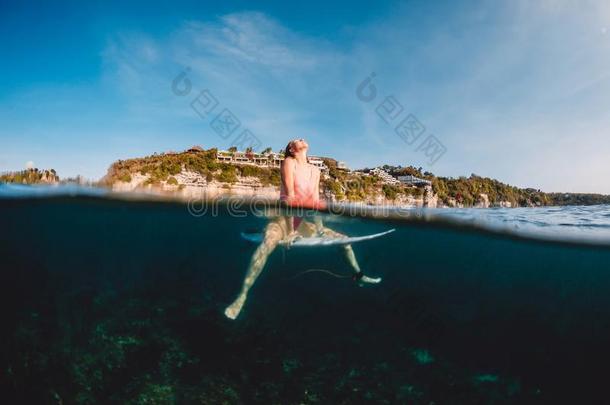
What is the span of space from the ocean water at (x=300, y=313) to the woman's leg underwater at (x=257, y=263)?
256 centimetres

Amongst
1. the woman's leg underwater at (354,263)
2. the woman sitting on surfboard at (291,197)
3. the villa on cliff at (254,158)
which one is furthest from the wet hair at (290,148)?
the villa on cliff at (254,158)

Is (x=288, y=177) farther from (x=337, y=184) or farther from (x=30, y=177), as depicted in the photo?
(x=337, y=184)

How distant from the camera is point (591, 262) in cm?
1791

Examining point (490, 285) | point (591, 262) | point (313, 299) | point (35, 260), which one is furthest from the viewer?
point (490, 285)

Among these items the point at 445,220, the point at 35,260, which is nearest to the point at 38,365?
the point at 445,220

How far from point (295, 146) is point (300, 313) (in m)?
15.2

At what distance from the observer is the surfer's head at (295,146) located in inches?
229

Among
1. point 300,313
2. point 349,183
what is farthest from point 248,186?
point 300,313

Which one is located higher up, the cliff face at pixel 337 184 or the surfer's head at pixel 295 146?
the cliff face at pixel 337 184

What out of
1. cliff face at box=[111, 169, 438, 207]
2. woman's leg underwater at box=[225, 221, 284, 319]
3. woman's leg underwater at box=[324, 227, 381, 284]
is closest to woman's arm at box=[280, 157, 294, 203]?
woman's leg underwater at box=[225, 221, 284, 319]

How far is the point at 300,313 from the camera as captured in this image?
61.6 feet

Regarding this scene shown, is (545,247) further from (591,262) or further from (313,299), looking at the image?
(313,299)

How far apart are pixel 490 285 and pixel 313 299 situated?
69.8ft

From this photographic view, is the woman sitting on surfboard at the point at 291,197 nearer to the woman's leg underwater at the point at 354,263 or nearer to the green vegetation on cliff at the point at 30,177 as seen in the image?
the woman's leg underwater at the point at 354,263
